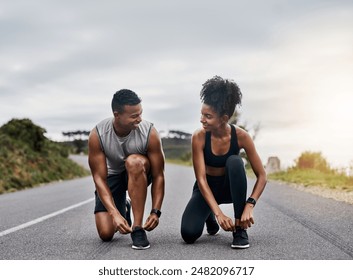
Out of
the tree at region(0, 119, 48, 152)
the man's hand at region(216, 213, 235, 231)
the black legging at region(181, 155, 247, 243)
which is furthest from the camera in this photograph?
the tree at region(0, 119, 48, 152)

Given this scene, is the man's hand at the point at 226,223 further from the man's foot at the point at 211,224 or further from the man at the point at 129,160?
the man's foot at the point at 211,224

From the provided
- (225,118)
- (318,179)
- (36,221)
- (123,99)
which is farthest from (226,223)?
(318,179)

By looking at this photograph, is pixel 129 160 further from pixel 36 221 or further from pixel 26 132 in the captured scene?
pixel 26 132

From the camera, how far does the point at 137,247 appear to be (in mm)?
4742

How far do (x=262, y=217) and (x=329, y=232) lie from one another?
1518 millimetres

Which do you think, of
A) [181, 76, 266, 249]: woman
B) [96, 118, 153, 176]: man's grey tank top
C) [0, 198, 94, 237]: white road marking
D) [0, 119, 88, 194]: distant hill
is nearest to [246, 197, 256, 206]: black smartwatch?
[181, 76, 266, 249]: woman

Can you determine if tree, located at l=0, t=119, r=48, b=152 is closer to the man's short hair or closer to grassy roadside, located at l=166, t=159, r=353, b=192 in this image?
grassy roadside, located at l=166, t=159, r=353, b=192

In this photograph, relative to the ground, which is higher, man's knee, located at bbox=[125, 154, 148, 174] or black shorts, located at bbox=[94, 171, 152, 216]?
man's knee, located at bbox=[125, 154, 148, 174]

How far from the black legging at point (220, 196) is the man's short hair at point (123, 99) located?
0.96 metres

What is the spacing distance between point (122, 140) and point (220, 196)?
42.1 inches

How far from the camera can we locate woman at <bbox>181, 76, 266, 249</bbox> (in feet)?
15.7

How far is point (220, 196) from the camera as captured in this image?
212 inches
